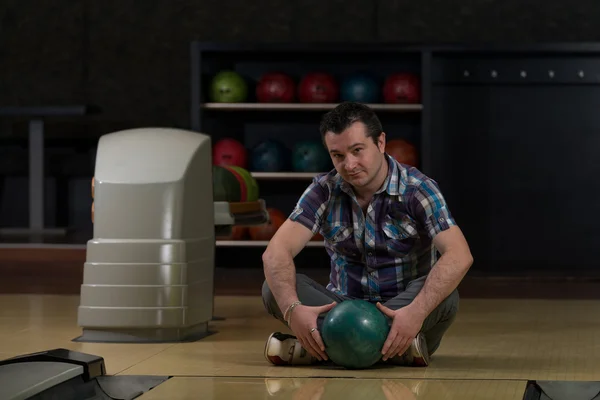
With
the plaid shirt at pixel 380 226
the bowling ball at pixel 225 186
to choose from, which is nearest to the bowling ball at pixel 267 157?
the bowling ball at pixel 225 186

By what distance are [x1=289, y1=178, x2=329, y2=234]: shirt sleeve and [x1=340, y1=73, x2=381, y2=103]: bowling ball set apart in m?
3.89

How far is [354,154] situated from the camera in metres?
3.37

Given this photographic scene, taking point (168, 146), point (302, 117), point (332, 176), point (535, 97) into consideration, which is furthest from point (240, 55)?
point (332, 176)

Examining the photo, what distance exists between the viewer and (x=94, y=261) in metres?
4.16

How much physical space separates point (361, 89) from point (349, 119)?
404 centimetres

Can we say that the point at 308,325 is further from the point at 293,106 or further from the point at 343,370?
the point at 293,106

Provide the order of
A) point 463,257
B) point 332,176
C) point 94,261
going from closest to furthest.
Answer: point 463,257
point 332,176
point 94,261

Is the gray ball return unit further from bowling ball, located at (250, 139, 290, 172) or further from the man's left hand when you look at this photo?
bowling ball, located at (250, 139, 290, 172)

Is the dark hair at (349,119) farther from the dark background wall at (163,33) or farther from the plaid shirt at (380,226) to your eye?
the dark background wall at (163,33)

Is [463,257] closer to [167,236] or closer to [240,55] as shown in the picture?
[167,236]

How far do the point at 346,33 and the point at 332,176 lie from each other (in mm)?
4692

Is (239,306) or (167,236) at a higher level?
(167,236)

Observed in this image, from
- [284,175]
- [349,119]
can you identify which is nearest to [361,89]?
[284,175]

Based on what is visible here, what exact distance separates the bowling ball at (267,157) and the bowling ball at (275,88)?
32 centimetres
